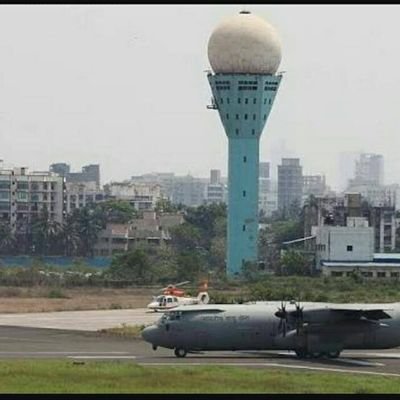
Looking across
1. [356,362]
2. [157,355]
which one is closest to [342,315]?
[356,362]

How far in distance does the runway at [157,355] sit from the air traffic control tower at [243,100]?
62.7 metres

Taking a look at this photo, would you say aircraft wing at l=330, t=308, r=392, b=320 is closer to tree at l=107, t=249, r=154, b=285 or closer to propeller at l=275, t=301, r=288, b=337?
propeller at l=275, t=301, r=288, b=337

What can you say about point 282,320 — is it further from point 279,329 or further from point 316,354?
point 316,354

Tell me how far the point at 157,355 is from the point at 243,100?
74.2m

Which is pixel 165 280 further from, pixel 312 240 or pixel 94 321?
pixel 94 321

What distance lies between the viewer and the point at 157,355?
60.2 m

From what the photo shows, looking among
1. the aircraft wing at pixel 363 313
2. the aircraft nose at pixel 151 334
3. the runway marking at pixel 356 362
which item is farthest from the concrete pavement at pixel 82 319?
the runway marking at pixel 356 362

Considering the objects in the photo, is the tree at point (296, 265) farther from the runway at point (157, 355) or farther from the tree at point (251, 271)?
the runway at point (157, 355)

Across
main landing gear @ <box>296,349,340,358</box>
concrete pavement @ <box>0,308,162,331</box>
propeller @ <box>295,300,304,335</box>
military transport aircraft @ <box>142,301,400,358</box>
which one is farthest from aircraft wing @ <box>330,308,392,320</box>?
concrete pavement @ <box>0,308,162,331</box>

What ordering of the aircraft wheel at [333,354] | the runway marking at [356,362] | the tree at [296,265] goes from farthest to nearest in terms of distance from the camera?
1. the tree at [296,265]
2. the aircraft wheel at [333,354]
3. the runway marking at [356,362]

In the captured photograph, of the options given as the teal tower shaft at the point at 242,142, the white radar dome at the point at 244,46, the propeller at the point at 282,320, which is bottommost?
the propeller at the point at 282,320

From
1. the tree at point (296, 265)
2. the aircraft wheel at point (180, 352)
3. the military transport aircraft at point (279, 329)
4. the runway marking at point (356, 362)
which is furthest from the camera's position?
the tree at point (296, 265)

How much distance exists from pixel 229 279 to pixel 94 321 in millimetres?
50823

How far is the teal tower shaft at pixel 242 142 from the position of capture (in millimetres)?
132375
